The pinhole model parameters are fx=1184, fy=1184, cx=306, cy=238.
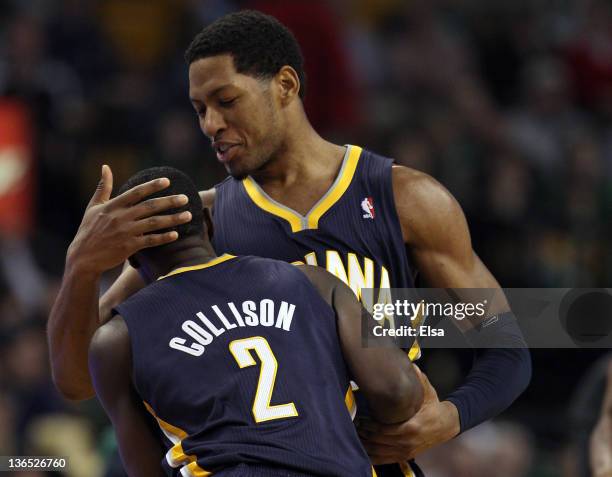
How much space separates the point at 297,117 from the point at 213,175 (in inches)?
167

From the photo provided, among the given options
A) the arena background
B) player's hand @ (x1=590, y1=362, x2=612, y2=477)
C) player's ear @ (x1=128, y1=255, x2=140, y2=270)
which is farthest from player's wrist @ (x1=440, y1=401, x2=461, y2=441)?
the arena background

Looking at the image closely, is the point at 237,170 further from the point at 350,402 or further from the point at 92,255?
the point at 350,402

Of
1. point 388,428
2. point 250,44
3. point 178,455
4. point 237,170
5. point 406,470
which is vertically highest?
point 250,44

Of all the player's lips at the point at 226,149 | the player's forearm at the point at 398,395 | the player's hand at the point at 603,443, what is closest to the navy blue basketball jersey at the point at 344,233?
the player's lips at the point at 226,149

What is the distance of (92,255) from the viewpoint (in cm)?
361

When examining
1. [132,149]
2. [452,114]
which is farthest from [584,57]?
[132,149]

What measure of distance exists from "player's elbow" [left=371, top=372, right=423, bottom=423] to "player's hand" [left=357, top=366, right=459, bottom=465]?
108 mm

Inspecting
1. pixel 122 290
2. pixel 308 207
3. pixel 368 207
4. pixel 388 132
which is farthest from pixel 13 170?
pixel 368 207

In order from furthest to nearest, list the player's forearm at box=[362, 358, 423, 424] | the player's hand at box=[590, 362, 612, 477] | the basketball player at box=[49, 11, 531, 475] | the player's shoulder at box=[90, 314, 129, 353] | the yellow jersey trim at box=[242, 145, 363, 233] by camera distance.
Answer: the player's hand at box=[590, 362, 612, 477], the yellow jersey trim at box=[242, 145, 363, 233], the basketball player at box=[49, 11, 531, 475], the player's forearm at box=[362, 358, 423, 424], the player's shoulder at box=[90, 314, 129, 353]

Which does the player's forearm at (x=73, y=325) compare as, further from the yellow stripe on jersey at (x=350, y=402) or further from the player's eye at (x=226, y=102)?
the yellow stripe on jersey at (x=350, y=402)

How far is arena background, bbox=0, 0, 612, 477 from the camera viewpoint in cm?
699

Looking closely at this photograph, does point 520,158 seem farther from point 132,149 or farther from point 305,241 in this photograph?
point 305,241

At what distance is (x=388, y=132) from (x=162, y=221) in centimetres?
539

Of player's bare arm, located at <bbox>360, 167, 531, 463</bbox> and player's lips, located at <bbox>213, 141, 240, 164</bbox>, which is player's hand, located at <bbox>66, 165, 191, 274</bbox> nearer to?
player's lips, located at <bbox>213, 141, 240, 164</bbox>
